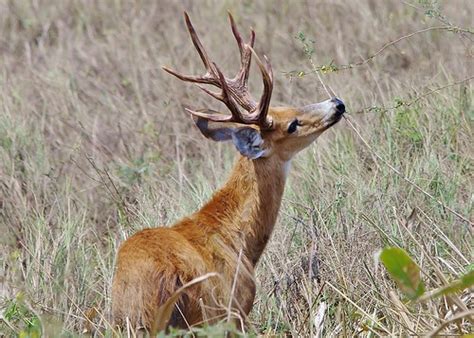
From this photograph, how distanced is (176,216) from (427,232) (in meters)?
1.63

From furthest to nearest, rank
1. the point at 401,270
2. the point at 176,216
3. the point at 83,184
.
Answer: the point at 83,184 < the point at 176,216 < the point at 401,270

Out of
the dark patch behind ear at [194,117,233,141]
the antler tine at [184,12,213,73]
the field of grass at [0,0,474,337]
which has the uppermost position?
the antler tine at [184,12,213,73]

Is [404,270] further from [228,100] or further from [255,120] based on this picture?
[255,120]

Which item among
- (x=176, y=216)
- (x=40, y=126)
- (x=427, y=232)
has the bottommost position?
(x=427, y=232)

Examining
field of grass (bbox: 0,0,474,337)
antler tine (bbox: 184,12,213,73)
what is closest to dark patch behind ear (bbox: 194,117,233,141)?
antler tine (bbox: 184,12,213,73)

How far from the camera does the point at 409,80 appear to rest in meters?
9.27

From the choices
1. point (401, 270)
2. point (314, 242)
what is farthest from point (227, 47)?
point (401, 270)

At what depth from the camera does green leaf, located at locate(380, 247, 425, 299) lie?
3.94 m

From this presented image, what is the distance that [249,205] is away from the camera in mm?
6227

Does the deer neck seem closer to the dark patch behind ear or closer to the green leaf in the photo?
the dark patch behind ear

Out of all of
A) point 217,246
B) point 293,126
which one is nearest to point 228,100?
point 293,126

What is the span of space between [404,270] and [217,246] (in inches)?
82.0

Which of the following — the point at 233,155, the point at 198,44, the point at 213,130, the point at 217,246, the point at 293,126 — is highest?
the point at 198,44

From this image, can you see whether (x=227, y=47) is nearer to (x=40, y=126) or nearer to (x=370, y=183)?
(x=40, y=126)
